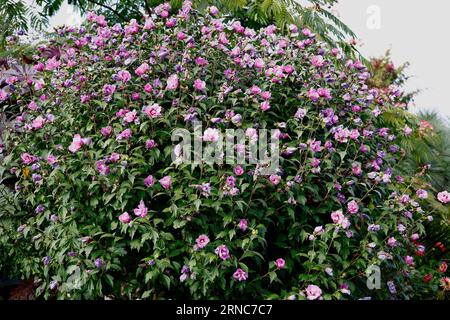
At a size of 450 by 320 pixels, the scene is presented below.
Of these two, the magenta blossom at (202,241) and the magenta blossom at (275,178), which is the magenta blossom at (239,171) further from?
the magenta blossom at (202,241)

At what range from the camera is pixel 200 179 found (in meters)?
3.71

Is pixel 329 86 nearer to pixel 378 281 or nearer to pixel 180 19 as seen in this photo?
pixel 180 19

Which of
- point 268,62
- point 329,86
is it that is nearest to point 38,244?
point 268,62

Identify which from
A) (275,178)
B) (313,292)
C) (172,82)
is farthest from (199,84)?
(313,292)

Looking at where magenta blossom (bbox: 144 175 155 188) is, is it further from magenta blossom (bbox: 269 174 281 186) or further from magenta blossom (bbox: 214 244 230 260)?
magenta blossom (bbox: 269 174 281 186)

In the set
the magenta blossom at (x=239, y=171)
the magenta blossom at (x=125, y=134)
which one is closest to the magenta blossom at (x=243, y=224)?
the magenta blossom at (x=239, y=171)

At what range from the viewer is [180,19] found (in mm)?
4449

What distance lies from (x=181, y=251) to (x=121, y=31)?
1.92 metres

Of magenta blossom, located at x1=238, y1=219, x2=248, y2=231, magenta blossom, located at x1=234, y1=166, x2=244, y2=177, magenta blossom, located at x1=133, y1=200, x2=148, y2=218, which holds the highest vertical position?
magenta blossom, located at x1=234, y1=166, x2=244, y2=177

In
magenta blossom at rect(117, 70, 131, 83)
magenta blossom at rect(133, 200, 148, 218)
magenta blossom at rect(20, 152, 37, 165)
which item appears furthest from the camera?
magenta blossom at rect(20, 152, 37, 165)

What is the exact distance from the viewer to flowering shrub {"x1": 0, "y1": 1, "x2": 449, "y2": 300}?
371 centimetres

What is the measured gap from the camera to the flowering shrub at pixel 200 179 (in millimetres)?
3715

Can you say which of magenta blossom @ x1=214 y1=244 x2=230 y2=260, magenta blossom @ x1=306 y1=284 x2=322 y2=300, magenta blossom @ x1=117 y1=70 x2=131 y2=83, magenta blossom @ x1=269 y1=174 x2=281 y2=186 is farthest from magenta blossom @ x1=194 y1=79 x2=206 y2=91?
magenta blossom @ x1=306 y1=284 x2=322 y2=300

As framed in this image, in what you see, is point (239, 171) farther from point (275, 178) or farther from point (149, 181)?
point (149, 181)
